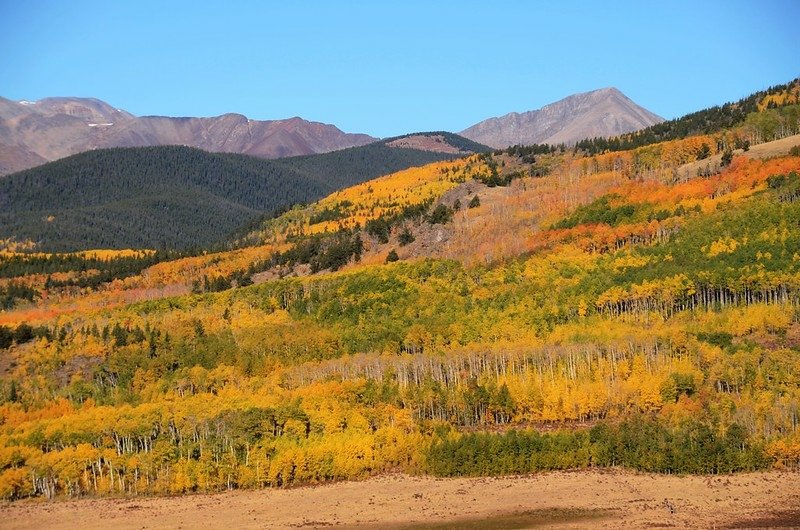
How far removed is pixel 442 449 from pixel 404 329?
2120 inches

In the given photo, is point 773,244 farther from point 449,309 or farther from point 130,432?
point 130,432

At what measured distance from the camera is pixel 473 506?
10262 cm

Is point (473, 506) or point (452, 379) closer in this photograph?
point (473, 506)

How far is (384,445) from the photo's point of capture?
122 metres

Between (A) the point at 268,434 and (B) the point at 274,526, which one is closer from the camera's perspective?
(B) the point at 274,526

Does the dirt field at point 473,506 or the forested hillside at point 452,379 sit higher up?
the forested hillside at point 452,379

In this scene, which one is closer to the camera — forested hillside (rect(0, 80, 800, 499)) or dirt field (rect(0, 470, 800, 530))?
dirt field (rect(0, 470, 800, 530))

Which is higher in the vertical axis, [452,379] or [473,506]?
[452,379]

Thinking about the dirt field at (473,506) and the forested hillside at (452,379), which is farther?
the forested hillside at (452,379)

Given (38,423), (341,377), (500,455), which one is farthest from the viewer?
(341,377)

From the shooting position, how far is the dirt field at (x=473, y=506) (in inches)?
3777

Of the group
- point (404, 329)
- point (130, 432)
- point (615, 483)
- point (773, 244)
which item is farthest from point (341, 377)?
point (773, 244)

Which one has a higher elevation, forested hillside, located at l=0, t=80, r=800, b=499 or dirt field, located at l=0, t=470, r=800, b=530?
forested hillside, located at l=0, t=80, r=800, b=499

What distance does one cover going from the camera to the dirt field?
95.9 metres
